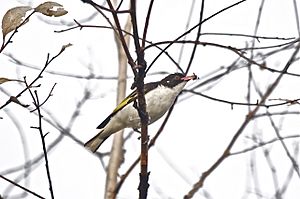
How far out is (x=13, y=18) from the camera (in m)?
1.72

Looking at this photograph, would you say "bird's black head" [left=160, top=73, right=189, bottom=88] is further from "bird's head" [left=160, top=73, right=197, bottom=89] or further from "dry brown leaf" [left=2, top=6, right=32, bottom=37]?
"dry brown leaf" [left=2, top=6, right=32, bottom=37]

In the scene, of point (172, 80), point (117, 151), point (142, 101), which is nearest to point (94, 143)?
point (117, 151)

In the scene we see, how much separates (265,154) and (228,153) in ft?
2.18

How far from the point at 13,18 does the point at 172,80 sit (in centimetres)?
182

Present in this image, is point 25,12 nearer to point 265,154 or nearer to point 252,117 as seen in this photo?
point 252,117

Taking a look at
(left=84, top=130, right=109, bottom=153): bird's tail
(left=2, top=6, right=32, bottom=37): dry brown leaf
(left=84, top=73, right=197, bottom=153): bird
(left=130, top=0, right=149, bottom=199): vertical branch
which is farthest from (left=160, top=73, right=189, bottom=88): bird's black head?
(left=2, top=6, right=32, bottom=37): dry brown leaf

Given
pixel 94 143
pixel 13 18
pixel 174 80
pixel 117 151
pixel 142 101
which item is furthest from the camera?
pixel 94 143

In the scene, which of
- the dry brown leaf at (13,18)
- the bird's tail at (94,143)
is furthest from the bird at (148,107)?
the dry brown leaf at (13,18)

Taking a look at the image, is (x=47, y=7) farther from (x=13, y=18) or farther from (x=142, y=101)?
(x=142, y=101)

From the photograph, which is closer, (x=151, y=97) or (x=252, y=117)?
(x=151, y=97)

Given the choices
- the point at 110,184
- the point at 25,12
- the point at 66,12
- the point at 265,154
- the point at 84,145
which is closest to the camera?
the point at 25,12

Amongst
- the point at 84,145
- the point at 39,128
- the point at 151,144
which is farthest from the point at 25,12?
the point at 84,145

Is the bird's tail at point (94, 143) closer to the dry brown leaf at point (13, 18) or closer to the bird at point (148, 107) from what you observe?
the bird at point (148, 107)

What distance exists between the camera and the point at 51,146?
145 inches
